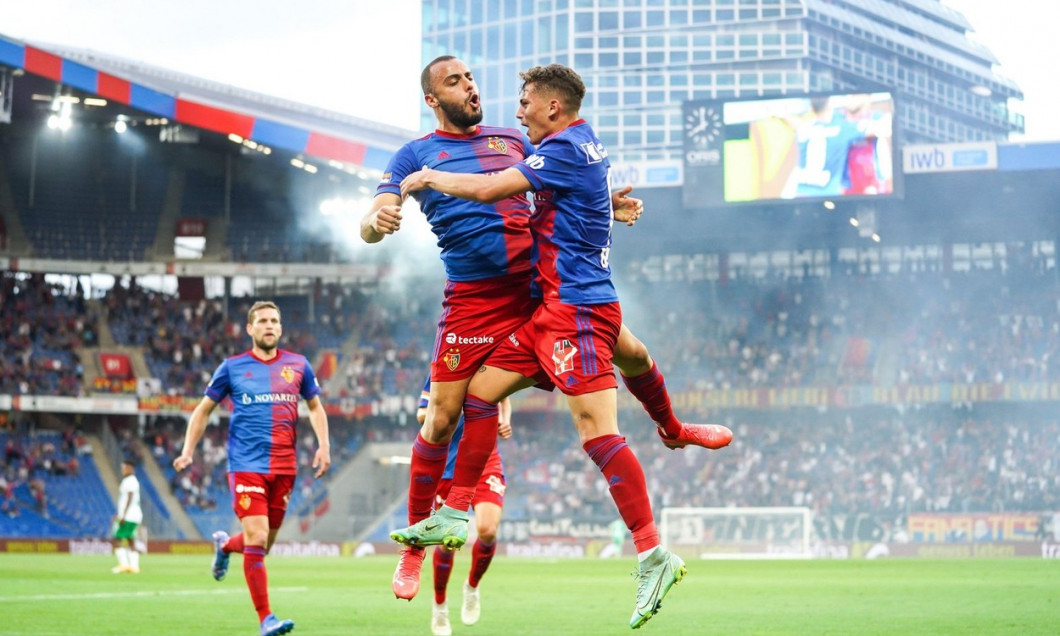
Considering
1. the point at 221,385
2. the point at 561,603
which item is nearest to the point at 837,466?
the point at 561,603

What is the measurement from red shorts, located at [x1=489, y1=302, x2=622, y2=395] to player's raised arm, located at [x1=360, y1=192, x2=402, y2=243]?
1.05m

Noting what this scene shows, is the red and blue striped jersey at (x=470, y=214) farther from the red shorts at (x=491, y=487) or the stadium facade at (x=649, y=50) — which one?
the stadium facade at (x=649, y=50)

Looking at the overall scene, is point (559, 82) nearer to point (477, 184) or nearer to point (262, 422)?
point (477, 184)

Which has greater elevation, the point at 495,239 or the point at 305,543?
the point at 495,239

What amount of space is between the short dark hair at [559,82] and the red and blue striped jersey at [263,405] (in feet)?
18.3

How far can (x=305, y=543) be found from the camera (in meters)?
41.8

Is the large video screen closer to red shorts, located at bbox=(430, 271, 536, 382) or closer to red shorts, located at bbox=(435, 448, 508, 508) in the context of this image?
red shorts, located at bbox=(435, 448, 508, 508)

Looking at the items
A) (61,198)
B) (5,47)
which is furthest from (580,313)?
(61,198)

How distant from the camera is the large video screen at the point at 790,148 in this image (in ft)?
137

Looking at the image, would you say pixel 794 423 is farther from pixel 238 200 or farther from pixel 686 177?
pixel 238 200

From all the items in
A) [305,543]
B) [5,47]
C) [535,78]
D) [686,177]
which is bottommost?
[305,543]

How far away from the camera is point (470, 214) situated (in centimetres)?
852

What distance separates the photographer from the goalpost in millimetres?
37125

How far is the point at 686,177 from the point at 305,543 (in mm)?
17226
